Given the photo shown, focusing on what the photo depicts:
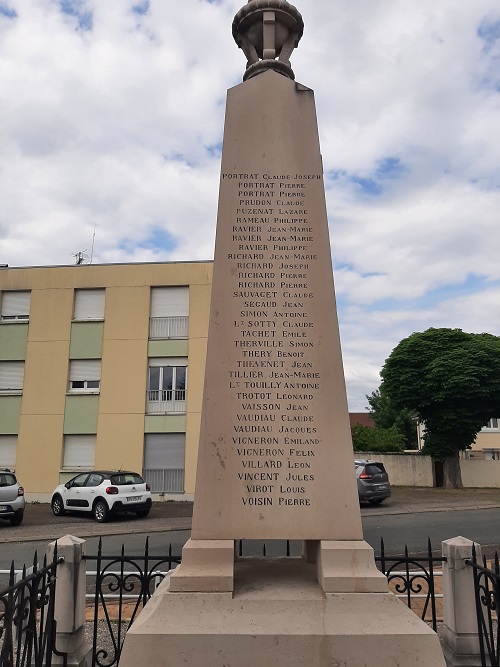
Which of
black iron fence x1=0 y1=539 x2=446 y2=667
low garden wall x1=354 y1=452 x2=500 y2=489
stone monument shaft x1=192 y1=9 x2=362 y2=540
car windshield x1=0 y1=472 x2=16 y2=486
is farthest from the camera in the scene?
low garden wall x1=354 y1=452 x2=500 y2=489

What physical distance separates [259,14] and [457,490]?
27.2m

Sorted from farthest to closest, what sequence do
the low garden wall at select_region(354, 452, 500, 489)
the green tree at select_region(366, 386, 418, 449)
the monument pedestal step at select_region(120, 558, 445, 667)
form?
the green tree at select_region(366, 386, 418, 449) → the low garden wall at select_region(354, 452, 500, 489) → the monument pedestal step at select_region(120, 558, 445, 667)

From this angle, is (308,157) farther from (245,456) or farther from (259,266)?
(245,456)

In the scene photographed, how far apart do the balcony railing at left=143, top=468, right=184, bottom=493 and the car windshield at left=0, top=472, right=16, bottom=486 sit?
8.23m

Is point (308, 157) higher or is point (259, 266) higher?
point (308, 157)

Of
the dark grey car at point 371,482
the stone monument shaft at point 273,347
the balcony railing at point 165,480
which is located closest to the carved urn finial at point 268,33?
the stone monument shaft at point 273,347

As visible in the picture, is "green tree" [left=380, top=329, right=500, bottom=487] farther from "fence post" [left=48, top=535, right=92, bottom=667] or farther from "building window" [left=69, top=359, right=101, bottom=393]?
"fence post" [left=48, top=535, right=92, bottom=667]

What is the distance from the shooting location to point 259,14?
13.1ft

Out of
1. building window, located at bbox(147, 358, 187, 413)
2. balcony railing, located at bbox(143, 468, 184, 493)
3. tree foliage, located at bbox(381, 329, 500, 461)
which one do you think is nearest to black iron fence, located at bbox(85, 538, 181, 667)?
balcony railing, located at bbox(143, 468, 184, 493)

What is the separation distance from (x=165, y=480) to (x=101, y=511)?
736 cm

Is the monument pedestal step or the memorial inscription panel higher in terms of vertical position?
the memorial inscription panel

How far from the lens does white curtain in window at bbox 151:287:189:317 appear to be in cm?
2442

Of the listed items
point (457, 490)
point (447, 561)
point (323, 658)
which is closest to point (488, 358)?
point (457, 490)

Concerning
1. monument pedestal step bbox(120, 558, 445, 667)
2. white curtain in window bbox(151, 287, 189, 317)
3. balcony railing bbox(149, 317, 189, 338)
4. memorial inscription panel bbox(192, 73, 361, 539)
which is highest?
white curtain in window bbox(151, 287, 189, 317)
